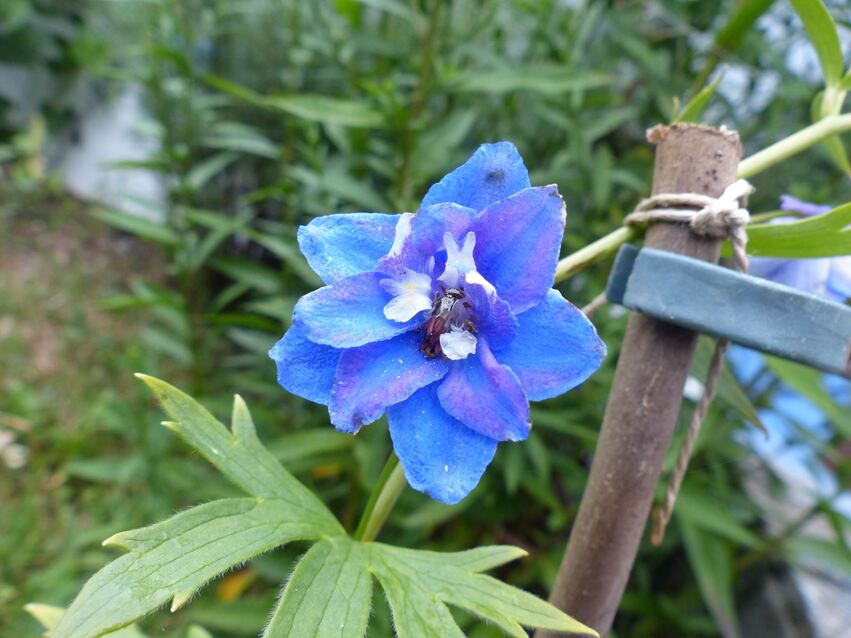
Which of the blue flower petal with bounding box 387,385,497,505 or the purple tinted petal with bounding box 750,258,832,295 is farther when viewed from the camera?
the purple tinted petal with bounding box 750,258,832,295

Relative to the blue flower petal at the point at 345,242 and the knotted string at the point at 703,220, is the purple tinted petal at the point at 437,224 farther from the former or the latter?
the knotted string at the point at 703,220

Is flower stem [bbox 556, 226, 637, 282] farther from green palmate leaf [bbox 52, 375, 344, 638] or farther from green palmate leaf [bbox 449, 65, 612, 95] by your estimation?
green palmate leaf [bbox 449, 65, 612, 95]

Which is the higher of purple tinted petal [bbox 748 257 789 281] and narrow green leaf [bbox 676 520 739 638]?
purple tinted petal [bbox 748 257 789 281]

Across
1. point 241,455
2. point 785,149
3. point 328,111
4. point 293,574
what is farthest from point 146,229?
point 785,149

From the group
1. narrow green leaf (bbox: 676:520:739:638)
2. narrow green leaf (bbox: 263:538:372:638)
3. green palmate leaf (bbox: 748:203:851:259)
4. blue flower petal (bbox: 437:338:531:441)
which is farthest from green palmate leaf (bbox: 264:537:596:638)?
narrow green leaf (bbox: 676:520:739:638)

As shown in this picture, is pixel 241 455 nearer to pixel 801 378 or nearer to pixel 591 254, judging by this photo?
pixel 591 254

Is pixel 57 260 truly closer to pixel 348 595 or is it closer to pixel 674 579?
pixel 674 579

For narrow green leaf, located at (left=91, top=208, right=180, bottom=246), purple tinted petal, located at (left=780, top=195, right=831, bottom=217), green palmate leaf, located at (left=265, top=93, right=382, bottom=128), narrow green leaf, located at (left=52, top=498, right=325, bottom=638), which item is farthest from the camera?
narrow green leaf, located at (left=91, top=208, right=180, bottom=246)

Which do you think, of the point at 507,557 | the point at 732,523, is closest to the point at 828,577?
the point at 732,523
